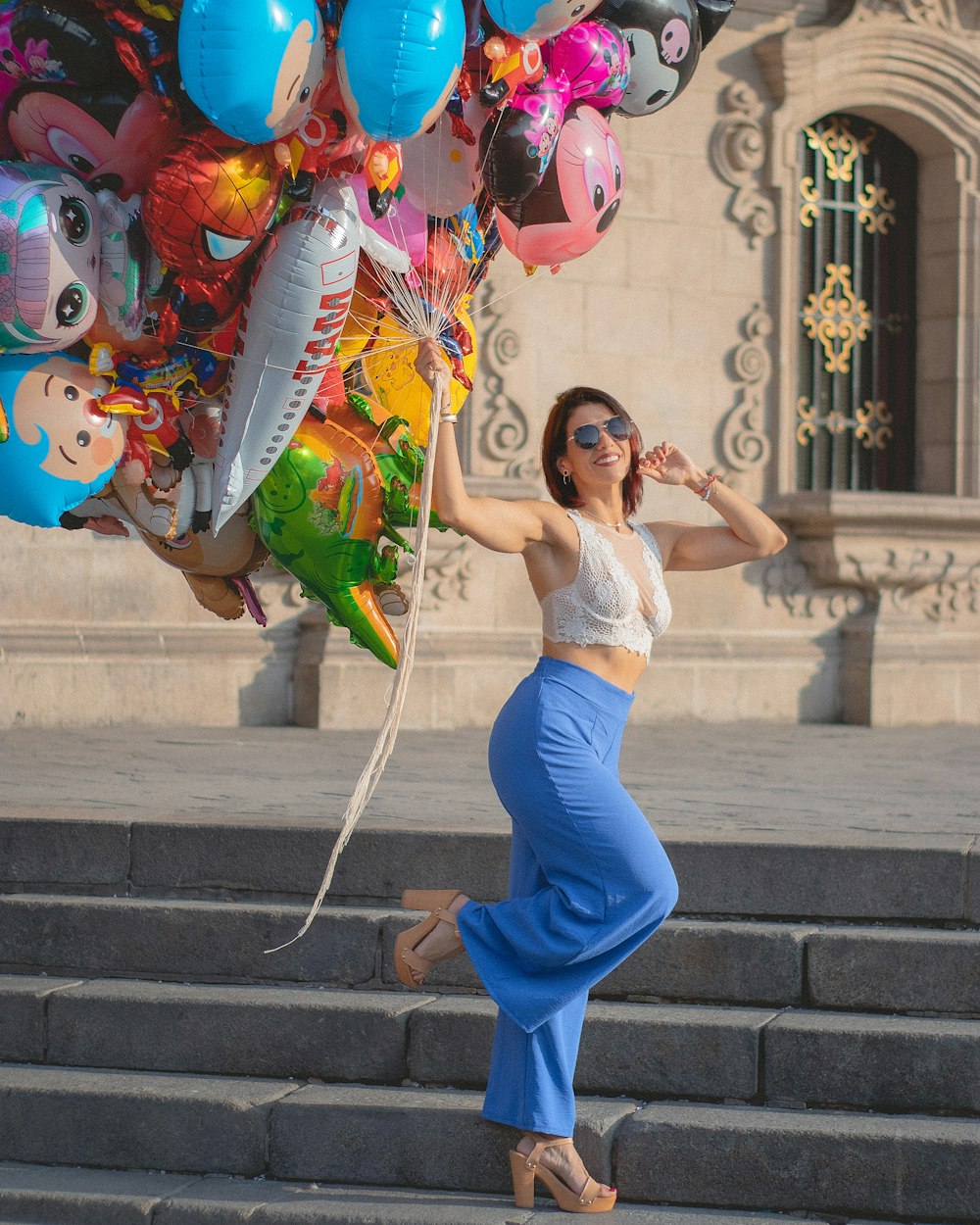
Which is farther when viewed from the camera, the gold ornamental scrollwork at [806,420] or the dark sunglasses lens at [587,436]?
the gold ornamental scrollwork at [806,420]

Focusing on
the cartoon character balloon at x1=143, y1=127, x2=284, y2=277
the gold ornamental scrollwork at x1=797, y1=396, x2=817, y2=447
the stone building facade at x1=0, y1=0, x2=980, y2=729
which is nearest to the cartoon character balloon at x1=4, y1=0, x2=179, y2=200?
the cartoon character balloon at x1=143, y1=127, x2=284, y2=277

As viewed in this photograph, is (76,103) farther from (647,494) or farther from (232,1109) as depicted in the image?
(647,494)

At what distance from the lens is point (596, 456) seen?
384cm

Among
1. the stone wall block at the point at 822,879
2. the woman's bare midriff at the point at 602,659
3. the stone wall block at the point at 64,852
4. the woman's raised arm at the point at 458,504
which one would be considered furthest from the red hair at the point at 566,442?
the stone wall block at the point at 64,852

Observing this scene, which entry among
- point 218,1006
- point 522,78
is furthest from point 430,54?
point 218,1006

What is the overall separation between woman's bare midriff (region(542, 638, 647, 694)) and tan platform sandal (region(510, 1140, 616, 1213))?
105cm

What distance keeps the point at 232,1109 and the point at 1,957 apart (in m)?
1.12

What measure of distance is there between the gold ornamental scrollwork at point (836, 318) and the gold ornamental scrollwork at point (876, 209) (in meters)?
0.34

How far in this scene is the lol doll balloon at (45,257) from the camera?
342cm

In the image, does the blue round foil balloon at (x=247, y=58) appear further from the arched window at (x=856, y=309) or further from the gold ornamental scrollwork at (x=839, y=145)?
the gold ornamental scrollwork at (x=839, y=145)

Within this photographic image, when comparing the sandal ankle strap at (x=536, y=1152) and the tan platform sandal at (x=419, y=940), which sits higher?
the tan platform sandal at (x=419, y=940)

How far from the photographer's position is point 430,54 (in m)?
3.36

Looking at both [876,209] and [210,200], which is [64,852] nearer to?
[210,200]

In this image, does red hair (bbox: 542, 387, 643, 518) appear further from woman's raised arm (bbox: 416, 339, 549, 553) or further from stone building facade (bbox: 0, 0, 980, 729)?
stone building facade (bbox: 0, 0, 980, 729)
